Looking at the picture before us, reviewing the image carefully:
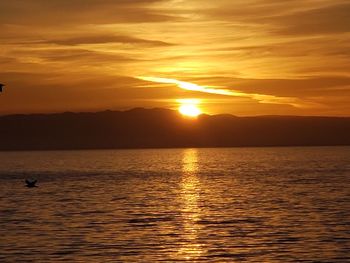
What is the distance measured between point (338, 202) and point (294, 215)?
17.3 m

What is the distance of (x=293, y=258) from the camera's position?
4850 cm

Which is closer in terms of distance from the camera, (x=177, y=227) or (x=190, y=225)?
(x=177, y=227)

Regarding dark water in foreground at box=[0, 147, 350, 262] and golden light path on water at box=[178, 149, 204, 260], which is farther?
golden light path on water at box=[178, 149, 204, 260]

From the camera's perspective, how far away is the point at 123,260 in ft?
158

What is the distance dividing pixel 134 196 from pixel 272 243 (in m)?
52.1

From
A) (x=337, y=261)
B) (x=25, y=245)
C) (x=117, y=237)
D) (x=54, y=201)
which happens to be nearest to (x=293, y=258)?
(x=337, y=261)

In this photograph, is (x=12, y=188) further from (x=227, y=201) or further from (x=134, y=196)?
(x=227, y=201)

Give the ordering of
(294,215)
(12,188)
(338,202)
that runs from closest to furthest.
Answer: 1. (294,215)
2. (338,202)
3. (12,188)

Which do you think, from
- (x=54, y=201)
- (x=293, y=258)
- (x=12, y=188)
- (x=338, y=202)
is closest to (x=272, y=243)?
(x=293, y=258)

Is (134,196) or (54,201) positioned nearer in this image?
(54,201)

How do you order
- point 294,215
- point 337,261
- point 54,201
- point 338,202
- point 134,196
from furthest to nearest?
point 134,196, point 54,201, point 338,202, point 294,215, point 337,261

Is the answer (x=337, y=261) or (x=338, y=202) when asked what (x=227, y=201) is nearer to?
(x=338, y=202)

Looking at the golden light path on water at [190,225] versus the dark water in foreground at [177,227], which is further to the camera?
the golden light path on water at [190,225]

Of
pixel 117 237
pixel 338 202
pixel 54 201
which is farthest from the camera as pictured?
pixel 54 201
